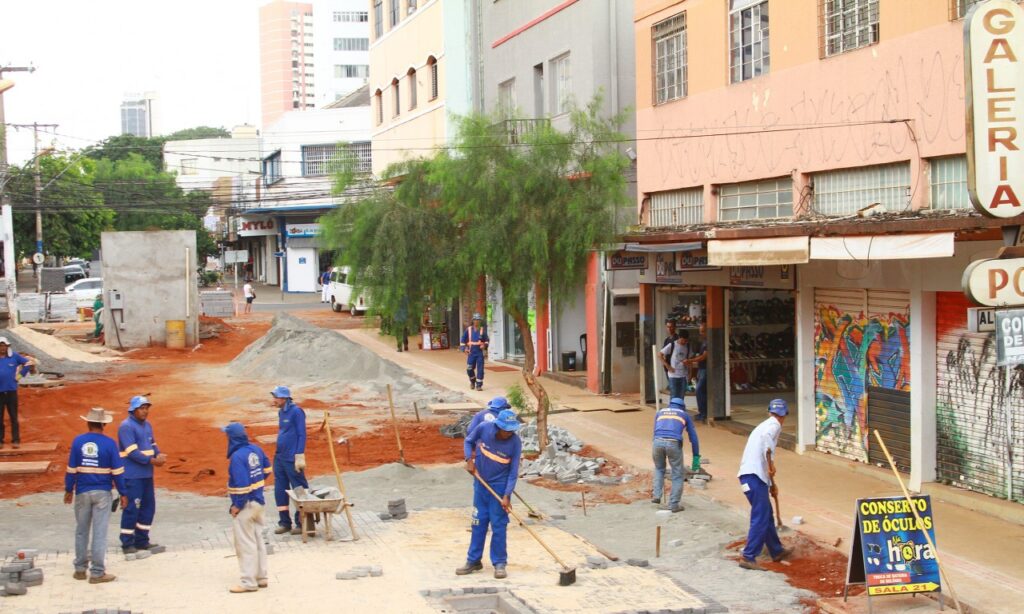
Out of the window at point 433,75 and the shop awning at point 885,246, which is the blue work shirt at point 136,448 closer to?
the shop awning at point 885,246

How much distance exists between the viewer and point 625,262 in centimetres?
2052

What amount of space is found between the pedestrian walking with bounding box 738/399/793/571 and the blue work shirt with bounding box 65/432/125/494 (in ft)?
20.3

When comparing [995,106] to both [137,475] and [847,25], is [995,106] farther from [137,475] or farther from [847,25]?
[137,475]

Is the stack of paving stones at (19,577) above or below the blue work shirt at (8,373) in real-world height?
below

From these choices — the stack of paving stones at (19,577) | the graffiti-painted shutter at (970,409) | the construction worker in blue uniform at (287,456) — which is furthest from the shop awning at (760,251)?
the stack of paving stones at (19,577)

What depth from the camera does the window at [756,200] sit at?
56.9ft

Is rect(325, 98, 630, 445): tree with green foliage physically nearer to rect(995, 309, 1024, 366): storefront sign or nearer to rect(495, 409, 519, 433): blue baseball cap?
rect(495, 409, 519, 433): blue baseball cap

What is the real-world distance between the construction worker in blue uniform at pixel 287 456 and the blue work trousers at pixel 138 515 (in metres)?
1.40

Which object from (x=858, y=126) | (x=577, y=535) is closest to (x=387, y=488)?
(x=577, y=535)

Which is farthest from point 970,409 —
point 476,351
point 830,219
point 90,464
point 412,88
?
point 412,88

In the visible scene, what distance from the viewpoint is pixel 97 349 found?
36.6 m

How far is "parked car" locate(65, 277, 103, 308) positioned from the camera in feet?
168

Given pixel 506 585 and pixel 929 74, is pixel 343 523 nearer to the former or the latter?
pixel 506 585

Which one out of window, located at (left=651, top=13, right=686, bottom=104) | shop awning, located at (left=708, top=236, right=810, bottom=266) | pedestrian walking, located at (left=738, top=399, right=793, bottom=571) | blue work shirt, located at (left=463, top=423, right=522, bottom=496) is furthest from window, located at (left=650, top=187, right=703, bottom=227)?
blue work shirt, located at (left=463, top=423, right=522, bottom=496)
